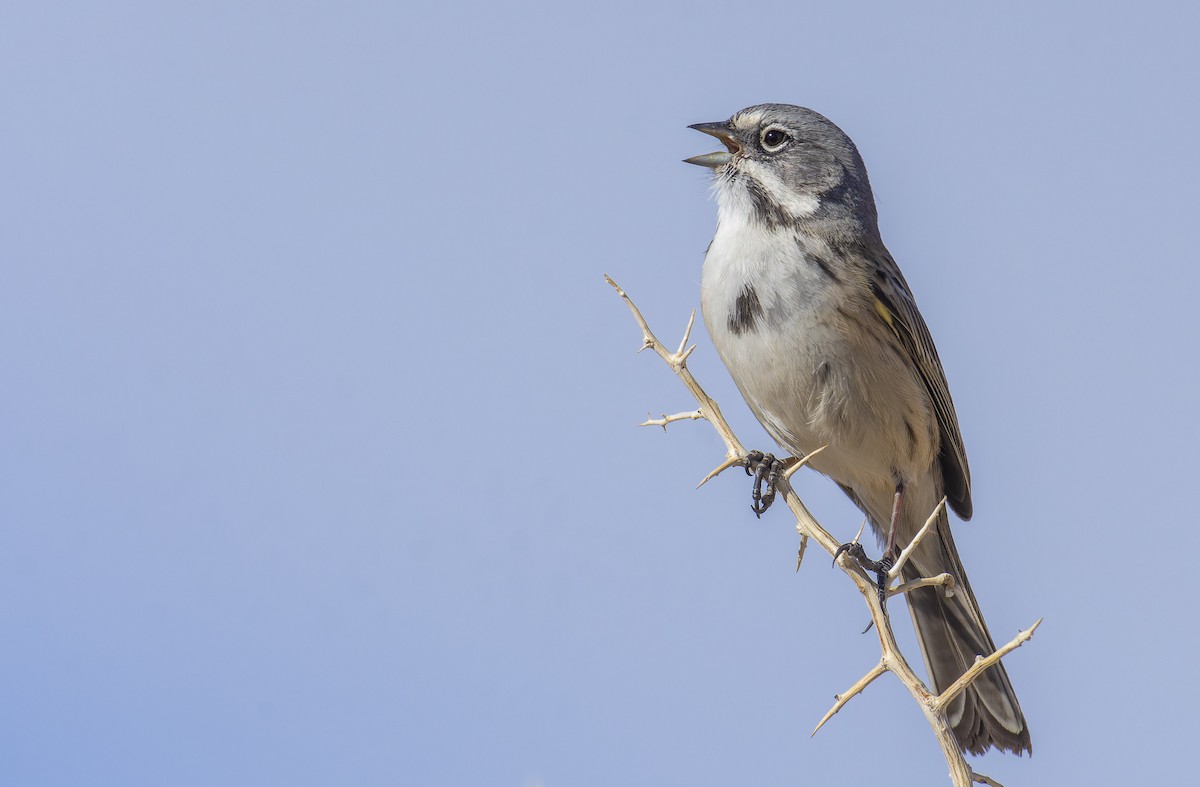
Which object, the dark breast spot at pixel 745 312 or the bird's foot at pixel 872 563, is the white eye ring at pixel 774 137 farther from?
the bird's foot at pixel 872 563

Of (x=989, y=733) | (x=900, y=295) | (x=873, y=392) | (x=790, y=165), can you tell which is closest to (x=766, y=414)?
(x=873, y=392)

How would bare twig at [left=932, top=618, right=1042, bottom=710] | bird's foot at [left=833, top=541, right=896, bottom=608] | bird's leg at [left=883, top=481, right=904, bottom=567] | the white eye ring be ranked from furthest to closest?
the white eye ring < bird's leg at [left=883, top=481, right=904, bottom=567] < bird's foot at [left=833, top=541, right=896, bottom=608] < bare twig at [left=932, top=618, right=1042, bottom=710]

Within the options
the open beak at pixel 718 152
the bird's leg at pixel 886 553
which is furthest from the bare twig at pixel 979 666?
the open beak at pixel 718 152

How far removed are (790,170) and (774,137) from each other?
9.8 inches

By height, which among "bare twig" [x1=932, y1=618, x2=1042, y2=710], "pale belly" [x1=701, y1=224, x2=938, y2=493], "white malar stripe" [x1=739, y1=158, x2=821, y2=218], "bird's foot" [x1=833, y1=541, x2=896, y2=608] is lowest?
"bare twig" [x1=932, y1=618, x2=1042, y2=710]

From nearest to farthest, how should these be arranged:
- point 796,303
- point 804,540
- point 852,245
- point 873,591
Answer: point 873,591 → point 804,540 → point 796,303 → point 852,245

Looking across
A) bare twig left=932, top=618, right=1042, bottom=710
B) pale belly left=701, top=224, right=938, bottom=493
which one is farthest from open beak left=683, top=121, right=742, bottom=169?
bare twig left=932, top=618, right=1042, bottom=710

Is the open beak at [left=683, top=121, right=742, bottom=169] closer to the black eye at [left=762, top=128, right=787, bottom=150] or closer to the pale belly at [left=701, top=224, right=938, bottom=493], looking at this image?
the black eye at [left=762, top=128, right=787, bottom=150]

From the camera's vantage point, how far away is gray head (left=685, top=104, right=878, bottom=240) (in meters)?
5.88

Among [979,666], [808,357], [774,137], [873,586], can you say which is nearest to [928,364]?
[808,357]

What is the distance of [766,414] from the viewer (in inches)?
229

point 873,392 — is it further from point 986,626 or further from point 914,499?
point 986,626

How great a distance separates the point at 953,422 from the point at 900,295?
776mm

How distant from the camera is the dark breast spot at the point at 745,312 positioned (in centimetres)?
550
